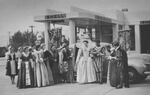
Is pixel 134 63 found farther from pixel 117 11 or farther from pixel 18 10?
pixel 18 10

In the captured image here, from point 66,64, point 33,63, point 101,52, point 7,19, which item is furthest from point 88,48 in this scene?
point 7,19

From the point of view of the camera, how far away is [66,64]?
119 inches

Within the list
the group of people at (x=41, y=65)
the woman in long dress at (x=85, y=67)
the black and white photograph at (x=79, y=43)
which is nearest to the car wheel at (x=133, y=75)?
the black and white photograph at (x=79, y=43)

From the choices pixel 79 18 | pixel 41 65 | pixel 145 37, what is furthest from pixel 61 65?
pixel 145 37

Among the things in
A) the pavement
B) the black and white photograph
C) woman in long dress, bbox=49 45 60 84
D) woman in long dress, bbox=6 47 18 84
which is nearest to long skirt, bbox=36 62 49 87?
the black and white photograph

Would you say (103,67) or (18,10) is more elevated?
(18,10)

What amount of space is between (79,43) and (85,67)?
0.28 metres

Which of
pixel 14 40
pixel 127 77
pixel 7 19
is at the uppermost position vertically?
pixel 7 19

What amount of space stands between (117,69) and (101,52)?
28 centimetres

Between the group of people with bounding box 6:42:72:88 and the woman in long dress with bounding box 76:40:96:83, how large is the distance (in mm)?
168

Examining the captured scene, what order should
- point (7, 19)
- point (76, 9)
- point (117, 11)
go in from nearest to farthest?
point (117, 11) < point (76, 9) < point (7, 19)

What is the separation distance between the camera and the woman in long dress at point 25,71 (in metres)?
2.82

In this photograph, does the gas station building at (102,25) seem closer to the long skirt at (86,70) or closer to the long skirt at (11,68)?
the long skirt at (86,70)

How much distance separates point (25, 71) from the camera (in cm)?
282
